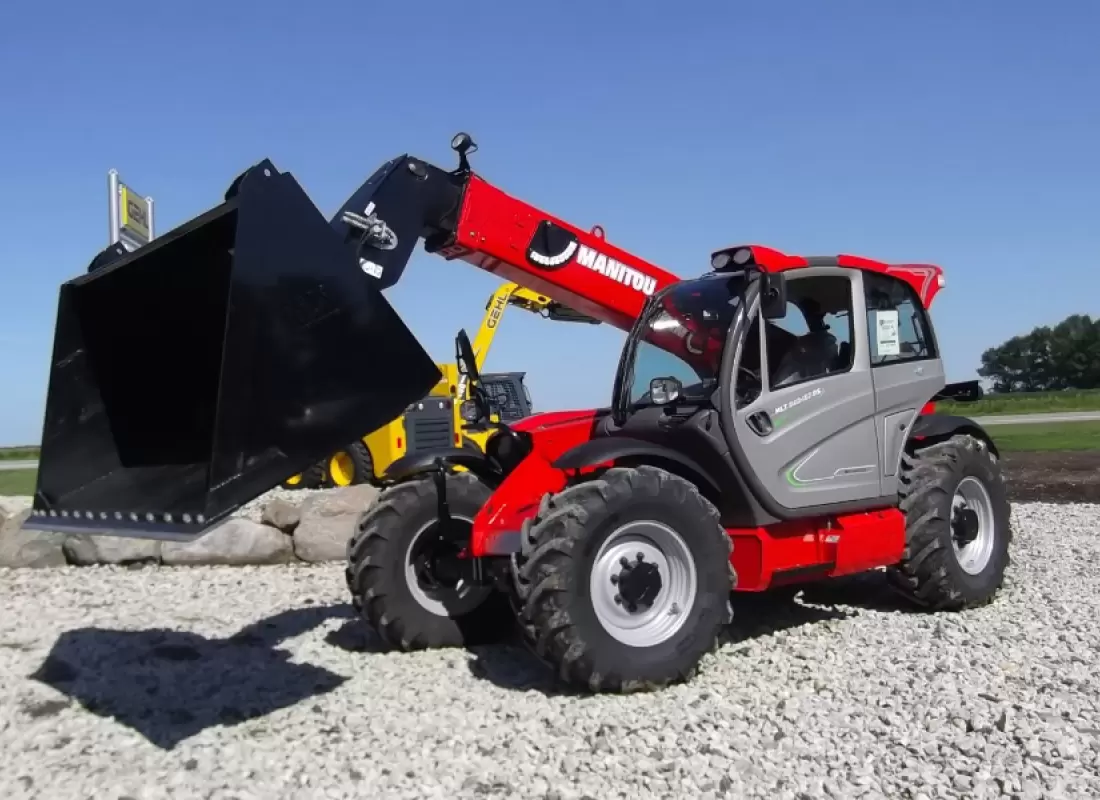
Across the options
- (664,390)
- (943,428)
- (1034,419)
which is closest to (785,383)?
(664,390)

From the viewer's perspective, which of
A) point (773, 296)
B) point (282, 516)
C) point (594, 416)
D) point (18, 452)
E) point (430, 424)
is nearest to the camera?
point (773, 296)

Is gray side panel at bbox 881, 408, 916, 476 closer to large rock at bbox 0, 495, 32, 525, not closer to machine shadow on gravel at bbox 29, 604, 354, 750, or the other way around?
machine shadow on gravel at bbox 29, 604, 354, 750

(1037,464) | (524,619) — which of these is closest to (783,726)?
(524,619)

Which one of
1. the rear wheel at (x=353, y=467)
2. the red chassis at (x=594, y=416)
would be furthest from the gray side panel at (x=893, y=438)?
the rear wheel at (x=353, y=467)

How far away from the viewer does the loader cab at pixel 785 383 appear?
18.8ft

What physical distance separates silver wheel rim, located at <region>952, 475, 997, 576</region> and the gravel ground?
34 centimetres

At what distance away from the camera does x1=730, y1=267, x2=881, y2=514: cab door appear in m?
5.82

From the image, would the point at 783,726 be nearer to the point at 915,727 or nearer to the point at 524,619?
the point at 915,727

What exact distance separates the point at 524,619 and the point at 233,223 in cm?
228

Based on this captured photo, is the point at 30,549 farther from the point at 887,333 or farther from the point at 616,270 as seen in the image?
the point at 887,333

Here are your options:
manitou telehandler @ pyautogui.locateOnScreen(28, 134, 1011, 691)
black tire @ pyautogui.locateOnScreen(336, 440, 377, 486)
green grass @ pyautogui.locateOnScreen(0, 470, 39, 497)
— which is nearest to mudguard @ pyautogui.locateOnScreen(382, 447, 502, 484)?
manitou telehandler @ pyautogui.locateOnScreen(28, 134, 1011, 691)

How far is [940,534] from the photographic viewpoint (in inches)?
255

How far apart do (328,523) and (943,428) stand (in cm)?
548

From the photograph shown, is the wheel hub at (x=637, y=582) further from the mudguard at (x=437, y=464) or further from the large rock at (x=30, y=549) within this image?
the large rock at (x=30, y=549)
